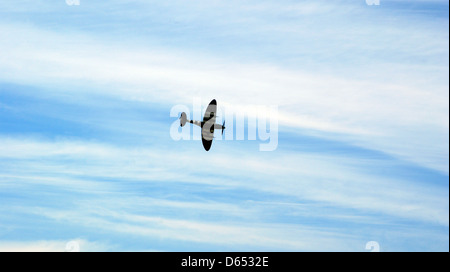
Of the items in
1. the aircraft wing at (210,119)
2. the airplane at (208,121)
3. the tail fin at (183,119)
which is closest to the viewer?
the tail fin at (183,119)

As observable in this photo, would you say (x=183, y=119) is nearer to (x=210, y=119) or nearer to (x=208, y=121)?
(x=208, y=121)

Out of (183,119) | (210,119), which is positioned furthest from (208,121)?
(183,119)

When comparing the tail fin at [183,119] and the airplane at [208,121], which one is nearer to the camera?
the tail fin at [183,119]

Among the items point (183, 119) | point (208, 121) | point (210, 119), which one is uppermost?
point (210, 119)

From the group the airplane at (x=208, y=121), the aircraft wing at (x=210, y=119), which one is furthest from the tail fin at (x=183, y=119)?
the aircraft wing at (x=210, y=119)

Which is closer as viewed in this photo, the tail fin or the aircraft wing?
the tail fin

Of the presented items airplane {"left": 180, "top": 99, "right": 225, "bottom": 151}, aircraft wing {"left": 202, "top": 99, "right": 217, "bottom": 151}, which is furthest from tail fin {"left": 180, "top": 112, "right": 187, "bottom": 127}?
aircraft wing {"left": 202, "top": 99, "right": 217, "bottom": 151}

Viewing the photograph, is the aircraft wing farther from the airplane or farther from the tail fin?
the tail fin

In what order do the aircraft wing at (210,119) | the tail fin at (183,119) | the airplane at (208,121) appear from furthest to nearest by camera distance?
the aircraft wing at (210,119) < the airplane at (208,121) < the tail fin at (183,119)

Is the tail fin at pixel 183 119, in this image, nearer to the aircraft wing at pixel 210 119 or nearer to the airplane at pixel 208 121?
the airplane at pixel 208 121
